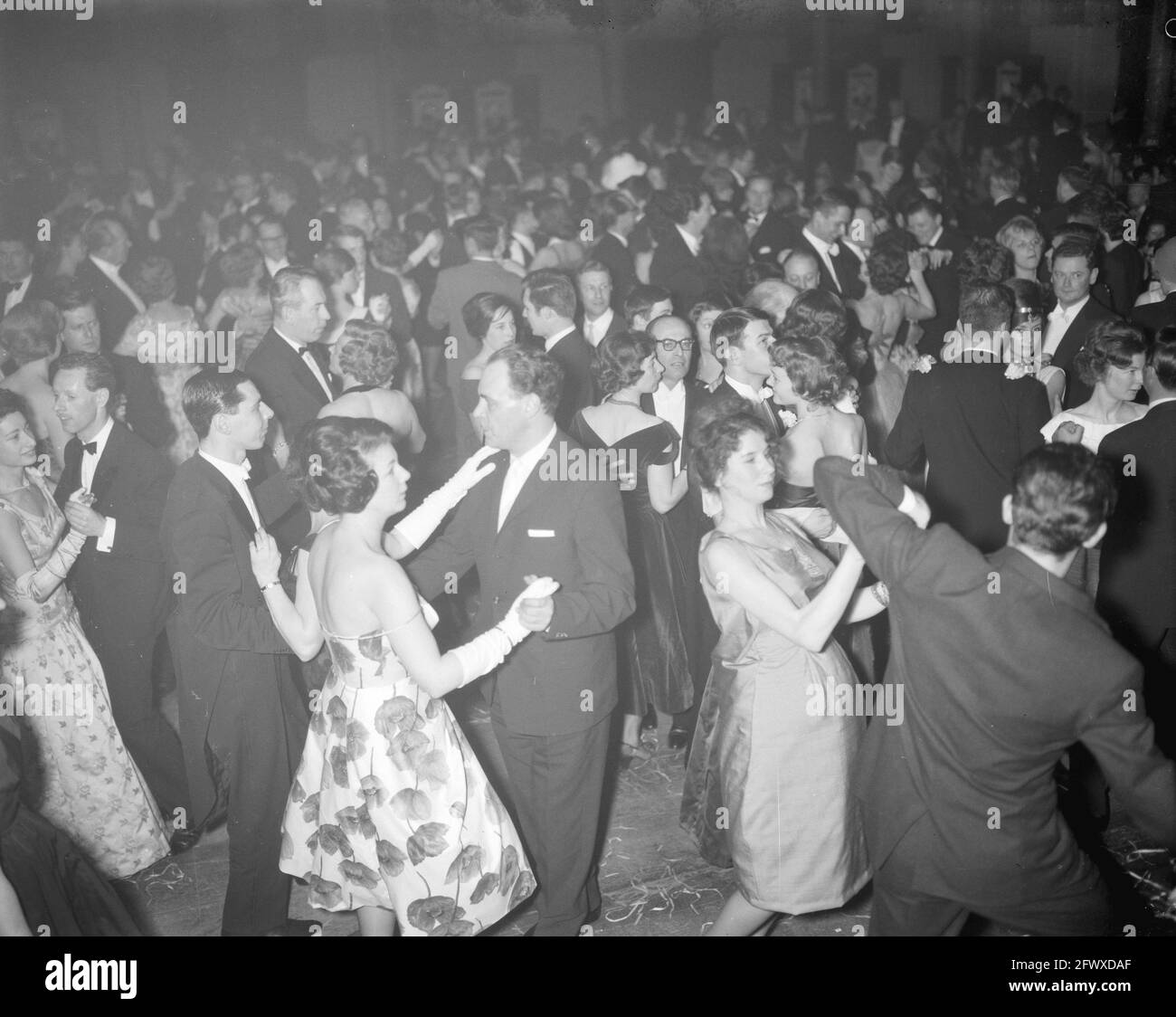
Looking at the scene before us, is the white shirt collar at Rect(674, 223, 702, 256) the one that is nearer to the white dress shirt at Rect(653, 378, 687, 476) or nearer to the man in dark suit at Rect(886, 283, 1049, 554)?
the white dress shirt at Rect(653, 378, 687, 476)

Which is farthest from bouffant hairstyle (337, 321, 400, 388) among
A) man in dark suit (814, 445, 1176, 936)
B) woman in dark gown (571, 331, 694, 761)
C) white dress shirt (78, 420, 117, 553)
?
man in dark suit (814, 445, 1176, 936)

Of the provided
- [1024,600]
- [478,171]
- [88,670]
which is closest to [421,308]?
[88,670]

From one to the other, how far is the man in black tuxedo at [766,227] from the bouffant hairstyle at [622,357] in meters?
2.48

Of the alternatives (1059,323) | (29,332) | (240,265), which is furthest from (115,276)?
(1059,323)

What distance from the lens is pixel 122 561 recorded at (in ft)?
11.6

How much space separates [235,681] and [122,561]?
85 cm

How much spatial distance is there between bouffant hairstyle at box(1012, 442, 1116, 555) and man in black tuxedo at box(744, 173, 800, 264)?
3.99 m

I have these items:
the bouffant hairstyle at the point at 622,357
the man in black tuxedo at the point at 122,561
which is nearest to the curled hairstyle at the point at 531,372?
the bouffant hairstyle at the point at 622,357

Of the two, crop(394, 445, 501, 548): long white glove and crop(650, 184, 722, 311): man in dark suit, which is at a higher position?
crop(650, 184, 722, 311): man in dark suit

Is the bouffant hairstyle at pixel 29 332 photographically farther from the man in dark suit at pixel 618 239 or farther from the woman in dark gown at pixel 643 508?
the man in dark suit at pixel 618 239

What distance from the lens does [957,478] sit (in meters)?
3.76

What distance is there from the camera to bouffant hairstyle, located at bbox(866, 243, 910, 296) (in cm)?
485

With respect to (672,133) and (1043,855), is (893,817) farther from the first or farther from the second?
(672,133)

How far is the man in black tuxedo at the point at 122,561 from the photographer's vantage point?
3.42 m
